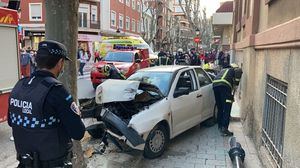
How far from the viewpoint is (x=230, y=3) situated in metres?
30.3

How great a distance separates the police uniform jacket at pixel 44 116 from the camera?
2602 mm

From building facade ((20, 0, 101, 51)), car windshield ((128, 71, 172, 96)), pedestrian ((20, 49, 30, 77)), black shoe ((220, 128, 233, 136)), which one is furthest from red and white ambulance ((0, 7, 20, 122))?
building facade ((20, 0, 101, 51))

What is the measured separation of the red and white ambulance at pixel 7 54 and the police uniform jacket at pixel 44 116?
4.63 metres

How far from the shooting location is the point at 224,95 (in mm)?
7426

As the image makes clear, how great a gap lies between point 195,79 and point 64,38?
11.9ft

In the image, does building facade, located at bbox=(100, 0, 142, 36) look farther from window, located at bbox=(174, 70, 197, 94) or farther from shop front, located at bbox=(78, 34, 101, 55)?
window, located at bbox=(174, 70, 197, 94)

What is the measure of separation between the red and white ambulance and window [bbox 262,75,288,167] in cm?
509

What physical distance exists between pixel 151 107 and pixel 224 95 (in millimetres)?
2321

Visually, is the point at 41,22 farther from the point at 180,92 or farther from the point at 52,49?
A: the point at 52,49

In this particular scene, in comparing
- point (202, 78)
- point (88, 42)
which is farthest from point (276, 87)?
point (88, 42)

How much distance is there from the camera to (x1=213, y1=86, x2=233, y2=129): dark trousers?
7355 mm

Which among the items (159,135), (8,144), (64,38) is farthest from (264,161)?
(8,144)

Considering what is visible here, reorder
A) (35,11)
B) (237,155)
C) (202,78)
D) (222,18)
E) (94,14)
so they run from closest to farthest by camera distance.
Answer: (237,155) < (202,78) < (222,18) < (35,11) < (94,14)

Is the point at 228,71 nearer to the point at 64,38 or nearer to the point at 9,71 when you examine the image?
the point at 64,38
